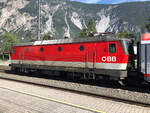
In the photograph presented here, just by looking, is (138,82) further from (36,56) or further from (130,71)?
(36,56)

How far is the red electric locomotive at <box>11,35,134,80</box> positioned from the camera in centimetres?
1059

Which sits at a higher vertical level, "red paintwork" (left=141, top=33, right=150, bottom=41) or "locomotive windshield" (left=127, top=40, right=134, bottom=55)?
"red paintwork" (left=141, top=33, right=150, bottom=41)

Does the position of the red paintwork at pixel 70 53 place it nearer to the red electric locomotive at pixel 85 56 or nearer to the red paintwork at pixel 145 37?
the red electric locomotive at pixel 85 56

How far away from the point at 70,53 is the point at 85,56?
1.52 m

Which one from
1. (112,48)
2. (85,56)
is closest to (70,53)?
(85,56)

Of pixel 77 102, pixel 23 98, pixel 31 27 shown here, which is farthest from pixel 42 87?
pixel 31 27

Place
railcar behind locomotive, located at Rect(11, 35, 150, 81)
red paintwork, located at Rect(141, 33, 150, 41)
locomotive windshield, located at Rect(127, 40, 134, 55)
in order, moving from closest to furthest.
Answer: red paintwork, located at Rect(141, 33, 150, 41) < railcar behind locomotive, located at Rect(11, 35, 150, 81) < locomotive windshield, located at Rect(127, 40, 134, 55)

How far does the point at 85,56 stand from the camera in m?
12.2

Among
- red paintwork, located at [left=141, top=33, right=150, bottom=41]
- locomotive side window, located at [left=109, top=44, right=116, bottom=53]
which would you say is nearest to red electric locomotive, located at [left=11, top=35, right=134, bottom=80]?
locomotive side window, located at [left=109, top=44, right=116, bottom=53]

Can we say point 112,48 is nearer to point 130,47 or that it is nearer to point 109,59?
point 109,59

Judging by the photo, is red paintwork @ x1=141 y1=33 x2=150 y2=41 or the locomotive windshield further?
the locomotive windshield

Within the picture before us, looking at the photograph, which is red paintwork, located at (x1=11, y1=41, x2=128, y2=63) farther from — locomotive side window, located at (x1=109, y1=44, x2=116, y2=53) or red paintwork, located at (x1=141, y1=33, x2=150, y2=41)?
red paintwork, located at (x1=141, y1=33, x2=150, y2=41)

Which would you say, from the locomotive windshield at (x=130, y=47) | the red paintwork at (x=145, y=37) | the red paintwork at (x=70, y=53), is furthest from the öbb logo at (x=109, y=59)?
the red paintwork at (x=145, y=37)

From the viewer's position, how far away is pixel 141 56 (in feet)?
30.8
